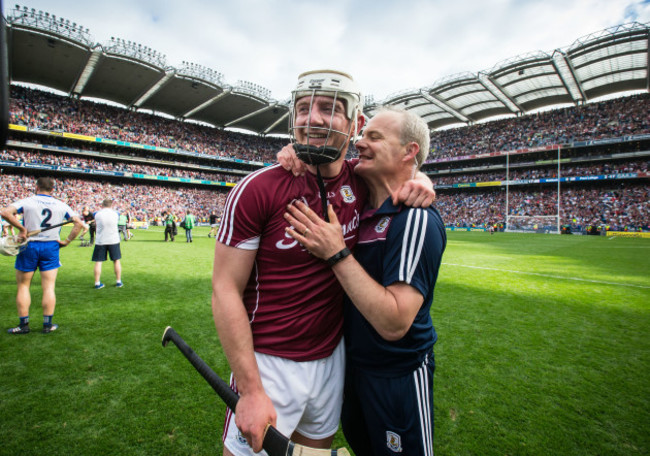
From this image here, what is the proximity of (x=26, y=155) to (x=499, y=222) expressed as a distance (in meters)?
57.5

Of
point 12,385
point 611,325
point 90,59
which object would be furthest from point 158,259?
point 90,59

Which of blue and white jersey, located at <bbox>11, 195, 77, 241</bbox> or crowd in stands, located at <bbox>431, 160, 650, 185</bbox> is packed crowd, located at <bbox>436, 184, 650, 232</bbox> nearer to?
crowd in stands, located at <bbox>431, 160, 650, 185</bbox>

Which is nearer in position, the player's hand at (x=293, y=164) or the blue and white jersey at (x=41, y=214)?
the player's hand at (x=293, y=164)

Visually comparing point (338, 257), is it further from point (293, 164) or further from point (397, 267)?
point (293, 164)

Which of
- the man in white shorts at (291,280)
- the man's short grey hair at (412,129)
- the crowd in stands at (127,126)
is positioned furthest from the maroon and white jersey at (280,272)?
the crowd in stands at (127,126)

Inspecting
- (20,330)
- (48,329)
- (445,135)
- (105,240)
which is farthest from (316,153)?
(445,135)

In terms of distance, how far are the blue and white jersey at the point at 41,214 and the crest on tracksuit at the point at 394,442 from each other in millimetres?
5774

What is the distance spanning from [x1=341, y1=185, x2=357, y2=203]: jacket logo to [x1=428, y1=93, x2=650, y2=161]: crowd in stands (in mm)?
50733

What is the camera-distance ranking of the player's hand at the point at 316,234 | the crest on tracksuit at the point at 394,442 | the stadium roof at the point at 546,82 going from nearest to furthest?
the player's hand at the point at 316,234
the crest on tracksuit at the point at 394,442
the stadium roof at the point at 546,82

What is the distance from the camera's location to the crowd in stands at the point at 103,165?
122 feet

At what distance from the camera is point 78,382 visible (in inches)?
143

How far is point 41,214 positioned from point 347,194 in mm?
5776

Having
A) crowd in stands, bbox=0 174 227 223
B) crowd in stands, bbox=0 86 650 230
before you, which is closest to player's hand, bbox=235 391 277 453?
crowd in stands, bbox=0 174 227 223

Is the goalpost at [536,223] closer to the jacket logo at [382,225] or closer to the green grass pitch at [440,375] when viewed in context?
the green grass pitch at [440,375]
